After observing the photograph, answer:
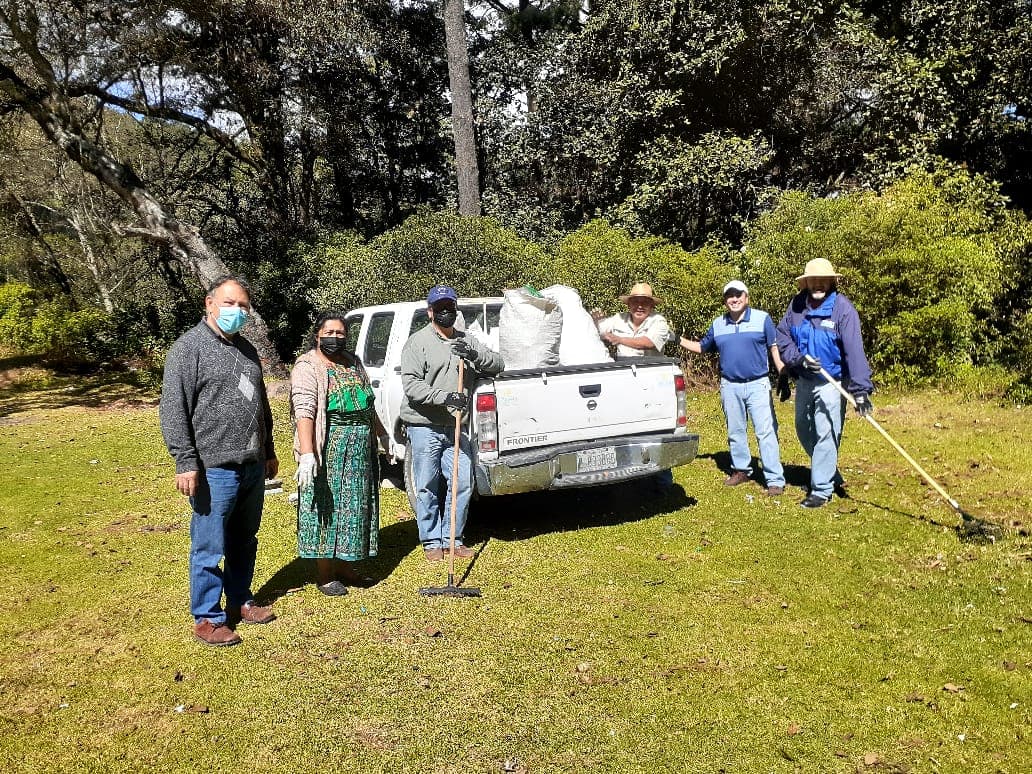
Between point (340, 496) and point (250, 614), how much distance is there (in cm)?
89

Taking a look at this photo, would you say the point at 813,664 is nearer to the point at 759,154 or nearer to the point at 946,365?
the point at 946,365

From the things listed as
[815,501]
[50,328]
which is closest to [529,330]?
[815,501]

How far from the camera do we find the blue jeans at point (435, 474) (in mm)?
5711

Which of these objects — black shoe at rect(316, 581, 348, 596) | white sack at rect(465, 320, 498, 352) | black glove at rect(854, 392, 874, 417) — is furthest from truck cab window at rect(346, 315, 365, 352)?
black glove at rect(854, 392, 874, 417)

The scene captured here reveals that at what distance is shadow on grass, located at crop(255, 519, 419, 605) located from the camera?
5.50m

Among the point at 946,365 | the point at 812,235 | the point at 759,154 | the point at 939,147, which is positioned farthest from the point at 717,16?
the point at 946,365

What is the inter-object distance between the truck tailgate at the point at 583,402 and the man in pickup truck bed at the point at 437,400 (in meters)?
0.27

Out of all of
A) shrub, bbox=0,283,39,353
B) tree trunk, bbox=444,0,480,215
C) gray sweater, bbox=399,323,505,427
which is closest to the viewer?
gray sweater, bbox=399,323,505,427

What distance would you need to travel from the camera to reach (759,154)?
1719cm

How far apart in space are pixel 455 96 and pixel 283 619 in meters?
15.1

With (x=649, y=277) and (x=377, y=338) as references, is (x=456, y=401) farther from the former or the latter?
(x=649, y=277)

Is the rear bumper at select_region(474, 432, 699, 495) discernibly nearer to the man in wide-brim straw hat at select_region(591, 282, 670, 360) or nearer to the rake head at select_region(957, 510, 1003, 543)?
the man in wide-brim straw hat at select_region(591, 282, 670, 360)

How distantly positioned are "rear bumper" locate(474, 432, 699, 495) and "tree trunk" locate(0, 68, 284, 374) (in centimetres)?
1147

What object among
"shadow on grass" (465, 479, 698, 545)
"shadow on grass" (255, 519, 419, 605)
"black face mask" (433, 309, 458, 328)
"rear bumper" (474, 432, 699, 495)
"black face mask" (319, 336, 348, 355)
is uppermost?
"black face mask" (433, 309, 458, 328)
